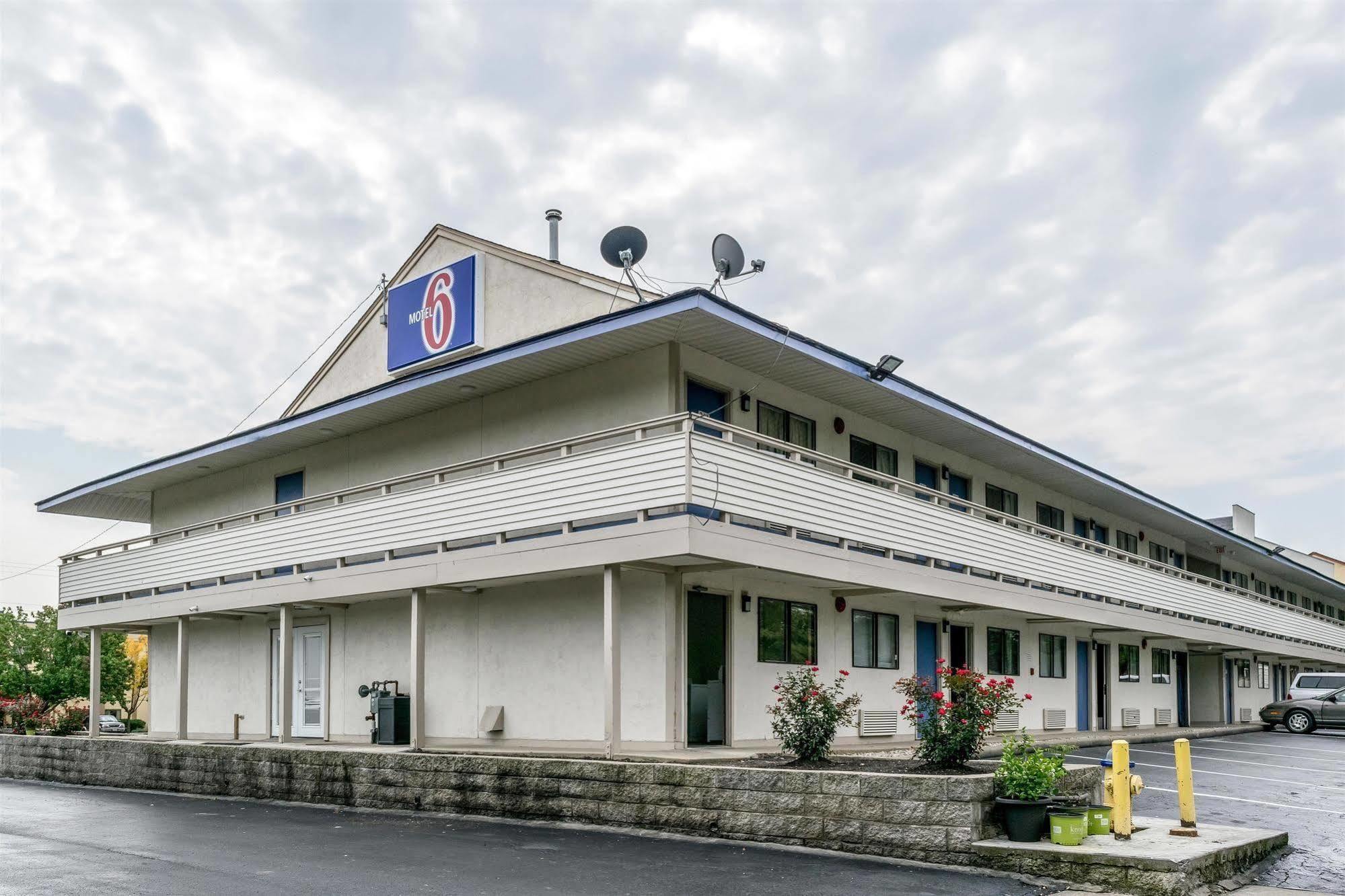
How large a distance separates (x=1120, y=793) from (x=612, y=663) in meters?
6.32

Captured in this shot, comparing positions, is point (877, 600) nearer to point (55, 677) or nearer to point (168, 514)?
point (168, 514)

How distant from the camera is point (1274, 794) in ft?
56.4

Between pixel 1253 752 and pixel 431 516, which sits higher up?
pixel 431 516

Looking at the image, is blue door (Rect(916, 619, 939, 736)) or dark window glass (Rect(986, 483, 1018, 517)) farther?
dark window glass (Rect(986, 483, 1018, 517))

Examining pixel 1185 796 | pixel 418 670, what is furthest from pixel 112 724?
pixel 1185 796

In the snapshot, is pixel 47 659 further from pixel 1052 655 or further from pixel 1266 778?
pixel 1266 778

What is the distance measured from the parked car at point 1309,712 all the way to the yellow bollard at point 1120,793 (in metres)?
27.7

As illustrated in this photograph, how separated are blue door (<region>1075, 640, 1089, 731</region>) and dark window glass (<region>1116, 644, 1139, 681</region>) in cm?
226

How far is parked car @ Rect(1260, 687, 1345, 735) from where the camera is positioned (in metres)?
34.4

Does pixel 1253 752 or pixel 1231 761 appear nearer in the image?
pixel 1231 761

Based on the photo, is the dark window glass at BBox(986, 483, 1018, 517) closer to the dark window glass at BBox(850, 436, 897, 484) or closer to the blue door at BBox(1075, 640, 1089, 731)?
the blue door at BBox(1075, 640, 1089, 731)

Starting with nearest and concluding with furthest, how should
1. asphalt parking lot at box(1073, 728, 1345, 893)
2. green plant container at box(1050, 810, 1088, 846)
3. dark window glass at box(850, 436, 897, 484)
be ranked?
1. green plant container at box(1050, 810, 1088, 846)
2. asphalt parking lot at box(1073, 728, 1345, 893)
3. dark window glass at box(850, 436, 897, 484)

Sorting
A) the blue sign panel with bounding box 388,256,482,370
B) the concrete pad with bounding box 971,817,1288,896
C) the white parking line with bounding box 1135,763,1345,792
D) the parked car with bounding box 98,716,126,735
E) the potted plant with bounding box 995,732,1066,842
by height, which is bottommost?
the parked car with bounding box 98,716,126,735

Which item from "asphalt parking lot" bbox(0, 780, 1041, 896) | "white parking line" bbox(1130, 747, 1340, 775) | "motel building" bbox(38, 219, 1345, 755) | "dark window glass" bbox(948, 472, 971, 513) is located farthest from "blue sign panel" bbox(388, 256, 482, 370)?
"white parking line" bbox(1130, 747, 1340, 775)
